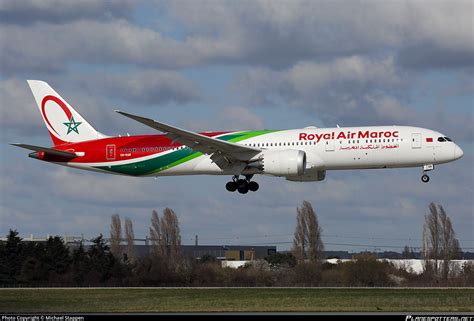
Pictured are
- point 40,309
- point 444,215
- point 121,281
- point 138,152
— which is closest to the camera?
point 40,309

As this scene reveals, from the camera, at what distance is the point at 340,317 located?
3700cm

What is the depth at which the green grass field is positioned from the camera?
153 ft

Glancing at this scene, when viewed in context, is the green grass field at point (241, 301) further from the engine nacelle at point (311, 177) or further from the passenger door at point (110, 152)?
the passenger door at point (110, 152)

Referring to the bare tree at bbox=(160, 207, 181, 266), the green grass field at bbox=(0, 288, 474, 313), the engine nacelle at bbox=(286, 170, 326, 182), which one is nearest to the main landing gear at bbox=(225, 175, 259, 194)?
the engine nacelle at bbox=(286, 170, 326, 182)

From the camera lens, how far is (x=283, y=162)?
184 feet

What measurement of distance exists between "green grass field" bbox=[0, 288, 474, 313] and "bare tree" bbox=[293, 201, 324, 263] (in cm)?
2814

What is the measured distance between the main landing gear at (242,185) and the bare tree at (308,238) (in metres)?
30.1

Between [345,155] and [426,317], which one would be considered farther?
[345,155]

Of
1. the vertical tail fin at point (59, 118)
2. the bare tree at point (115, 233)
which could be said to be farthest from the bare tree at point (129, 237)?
the vertical tail fin at point (59, 118)

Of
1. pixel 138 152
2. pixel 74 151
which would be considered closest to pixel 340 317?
pixel 138 152

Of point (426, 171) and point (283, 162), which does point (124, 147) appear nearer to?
point (283, 162)

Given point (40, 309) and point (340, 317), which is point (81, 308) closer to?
point (40, 309)

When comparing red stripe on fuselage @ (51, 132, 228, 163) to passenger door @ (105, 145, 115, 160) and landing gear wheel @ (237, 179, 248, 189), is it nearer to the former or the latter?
passenger door @ (105, 145, 115, 160)

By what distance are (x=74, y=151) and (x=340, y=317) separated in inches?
1188
